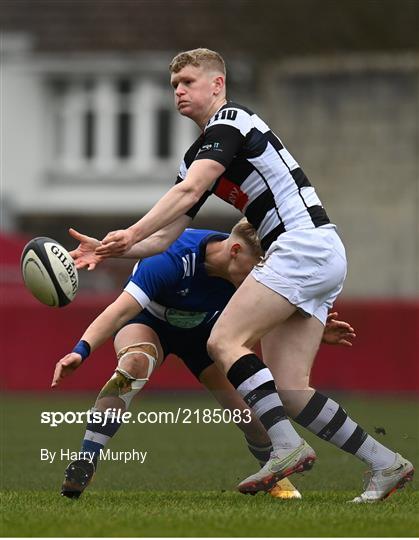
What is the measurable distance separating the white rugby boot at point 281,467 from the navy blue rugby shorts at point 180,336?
42.2 inches

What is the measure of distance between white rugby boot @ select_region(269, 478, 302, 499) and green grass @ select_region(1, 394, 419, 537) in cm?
6

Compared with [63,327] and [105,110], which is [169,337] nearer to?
[63,327]

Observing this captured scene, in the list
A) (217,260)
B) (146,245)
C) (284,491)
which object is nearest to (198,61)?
(146,245)

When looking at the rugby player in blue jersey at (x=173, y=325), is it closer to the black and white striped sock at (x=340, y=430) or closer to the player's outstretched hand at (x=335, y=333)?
the player's outstretched hand at (x=335, y=333)

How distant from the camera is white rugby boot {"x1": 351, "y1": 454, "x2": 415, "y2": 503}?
6.78 meters

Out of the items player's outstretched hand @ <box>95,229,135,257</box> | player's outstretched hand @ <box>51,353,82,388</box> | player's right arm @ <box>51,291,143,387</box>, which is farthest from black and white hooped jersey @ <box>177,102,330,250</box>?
player's outstretched hand @ <box>51,353,82,388</box>

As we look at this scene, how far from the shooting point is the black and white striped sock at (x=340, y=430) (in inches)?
266

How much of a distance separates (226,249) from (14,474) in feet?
7.48

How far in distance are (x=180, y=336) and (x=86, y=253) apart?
0.94 m

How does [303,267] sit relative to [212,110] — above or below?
below

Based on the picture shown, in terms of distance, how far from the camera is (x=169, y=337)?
7422mm

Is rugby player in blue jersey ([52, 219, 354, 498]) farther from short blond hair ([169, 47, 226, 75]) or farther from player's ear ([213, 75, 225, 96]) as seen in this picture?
short blond hair ([169, 47, 226, 75])

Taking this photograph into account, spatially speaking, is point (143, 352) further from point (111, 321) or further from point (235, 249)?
point (235, 249)

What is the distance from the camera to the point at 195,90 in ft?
22.4
